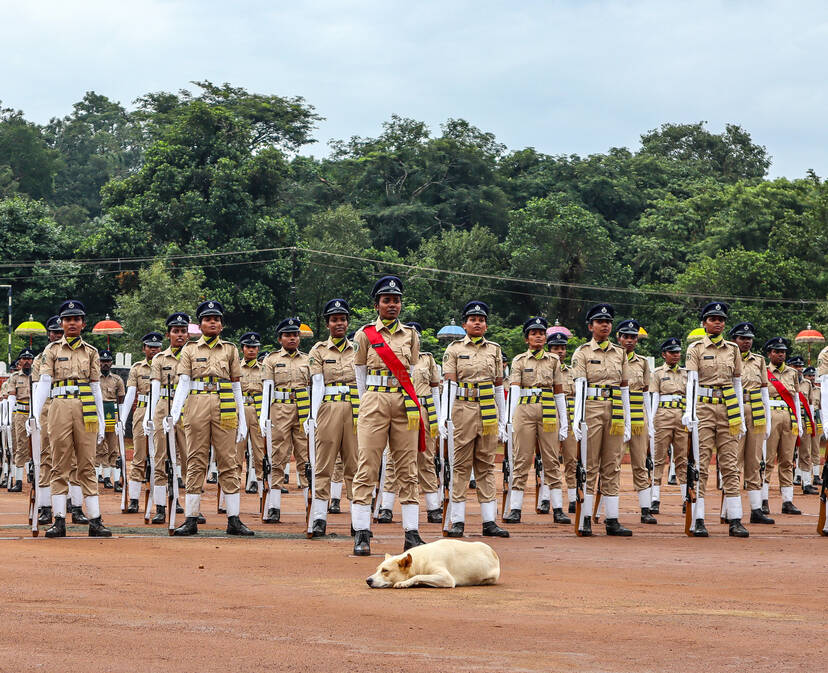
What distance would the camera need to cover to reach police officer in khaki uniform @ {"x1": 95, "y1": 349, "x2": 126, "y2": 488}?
19.9 metres

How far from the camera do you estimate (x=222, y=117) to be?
51.2 meters

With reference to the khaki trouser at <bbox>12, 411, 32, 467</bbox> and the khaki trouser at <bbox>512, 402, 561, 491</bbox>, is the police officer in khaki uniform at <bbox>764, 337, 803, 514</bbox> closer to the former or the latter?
the khaki trouser at <bbox>512, 402, 561, 491</bbox>

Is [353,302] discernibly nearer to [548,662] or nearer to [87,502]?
[87,502]

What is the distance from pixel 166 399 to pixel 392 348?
5479mm

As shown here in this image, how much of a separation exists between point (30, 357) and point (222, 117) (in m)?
29.9

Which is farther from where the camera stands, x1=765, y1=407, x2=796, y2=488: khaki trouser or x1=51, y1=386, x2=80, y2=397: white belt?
x1=765, y1=407, x2=796, y2=488: khaki trouser

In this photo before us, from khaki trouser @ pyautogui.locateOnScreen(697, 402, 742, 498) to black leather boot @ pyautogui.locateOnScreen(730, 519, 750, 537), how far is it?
0.29 meters

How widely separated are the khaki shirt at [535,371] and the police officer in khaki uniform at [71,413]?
5.34 metres

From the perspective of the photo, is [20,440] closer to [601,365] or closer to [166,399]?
[166,399]

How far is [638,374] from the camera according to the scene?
15.5 m

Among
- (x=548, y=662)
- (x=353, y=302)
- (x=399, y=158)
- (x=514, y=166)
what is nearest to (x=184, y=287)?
(x=353, y=302)

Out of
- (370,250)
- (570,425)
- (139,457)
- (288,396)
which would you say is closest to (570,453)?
(570,425)

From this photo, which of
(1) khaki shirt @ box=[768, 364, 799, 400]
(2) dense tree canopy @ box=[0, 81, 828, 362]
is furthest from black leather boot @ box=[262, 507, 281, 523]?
(2) dense tree canopy @ box=[0, 81, 828, 362]

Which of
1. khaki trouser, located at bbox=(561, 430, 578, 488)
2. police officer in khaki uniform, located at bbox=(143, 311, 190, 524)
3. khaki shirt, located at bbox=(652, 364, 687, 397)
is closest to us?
police officer in khaki uniform, located at bbox=(143, 311, 190, 524)
